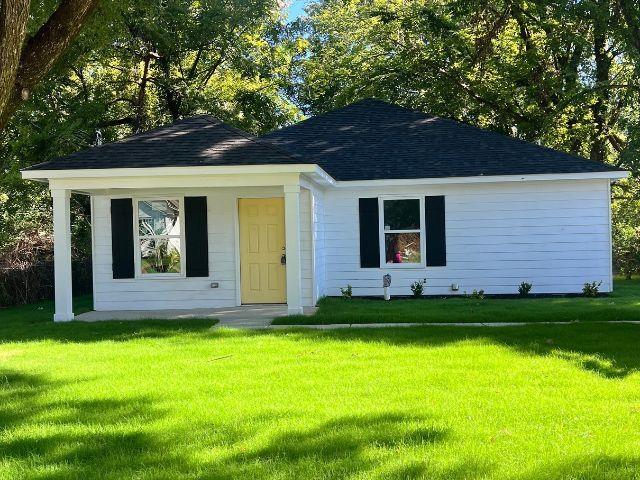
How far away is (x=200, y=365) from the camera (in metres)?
7.66

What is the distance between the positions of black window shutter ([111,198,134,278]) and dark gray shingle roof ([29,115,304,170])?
145 centimetres

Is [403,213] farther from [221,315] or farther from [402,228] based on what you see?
[221,315]

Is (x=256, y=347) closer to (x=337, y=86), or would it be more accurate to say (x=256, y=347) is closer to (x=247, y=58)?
(x=247, y=58)

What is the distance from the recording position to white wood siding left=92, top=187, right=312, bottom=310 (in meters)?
13.5

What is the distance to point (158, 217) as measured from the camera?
13547 millimetres

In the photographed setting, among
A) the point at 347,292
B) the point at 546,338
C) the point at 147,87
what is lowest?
the point at 546,338

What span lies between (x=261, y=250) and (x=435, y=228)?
384cm

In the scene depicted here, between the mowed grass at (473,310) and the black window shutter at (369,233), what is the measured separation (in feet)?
3.07

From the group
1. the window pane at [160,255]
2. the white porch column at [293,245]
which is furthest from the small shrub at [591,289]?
the window pane at [160,255]

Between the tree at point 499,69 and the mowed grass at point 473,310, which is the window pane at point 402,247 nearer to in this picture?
the mowed grass at point 473,310

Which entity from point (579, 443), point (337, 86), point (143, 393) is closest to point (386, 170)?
point (143, 393)

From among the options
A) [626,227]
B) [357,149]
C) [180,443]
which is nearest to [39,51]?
[180,443]

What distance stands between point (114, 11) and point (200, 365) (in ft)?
27.8

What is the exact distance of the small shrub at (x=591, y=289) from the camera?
1457 cm
